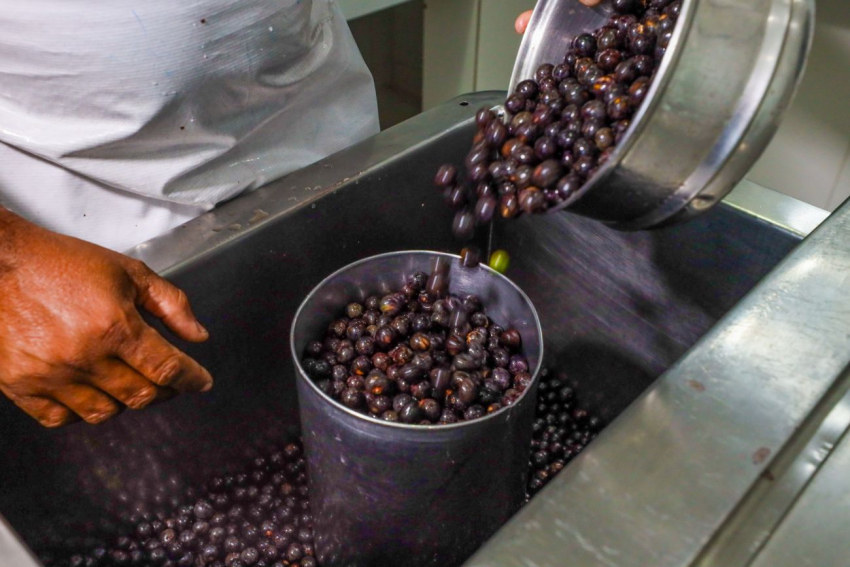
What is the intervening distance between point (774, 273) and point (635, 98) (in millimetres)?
215

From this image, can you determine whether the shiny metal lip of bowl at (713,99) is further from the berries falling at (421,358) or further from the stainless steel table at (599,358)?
the berries falling at (421,358)

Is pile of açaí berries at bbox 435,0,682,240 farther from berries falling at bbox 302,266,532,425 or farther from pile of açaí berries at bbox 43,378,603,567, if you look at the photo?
pile of açaí berries at bbox 43,378,603,567

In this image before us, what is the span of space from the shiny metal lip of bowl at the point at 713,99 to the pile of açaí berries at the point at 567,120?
0.16 ft

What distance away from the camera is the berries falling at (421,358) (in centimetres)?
77

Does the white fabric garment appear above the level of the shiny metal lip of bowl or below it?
below

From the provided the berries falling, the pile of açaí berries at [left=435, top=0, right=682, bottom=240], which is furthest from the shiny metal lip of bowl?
the berries falling

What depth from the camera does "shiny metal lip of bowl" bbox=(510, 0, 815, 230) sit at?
0.56 m

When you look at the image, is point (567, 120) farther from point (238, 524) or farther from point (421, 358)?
point (238, 524)

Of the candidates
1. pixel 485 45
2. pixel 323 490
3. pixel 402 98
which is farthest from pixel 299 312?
pixel 402 98

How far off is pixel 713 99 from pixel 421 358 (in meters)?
0.42

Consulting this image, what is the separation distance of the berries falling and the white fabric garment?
290 mm

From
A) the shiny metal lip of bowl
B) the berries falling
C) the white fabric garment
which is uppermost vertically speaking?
the shiny metal lip of bowl

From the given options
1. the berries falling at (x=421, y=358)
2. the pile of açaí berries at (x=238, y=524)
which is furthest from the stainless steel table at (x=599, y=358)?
the berries falling at (x=421, y=358)

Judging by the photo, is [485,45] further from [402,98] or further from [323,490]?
[323,490]
